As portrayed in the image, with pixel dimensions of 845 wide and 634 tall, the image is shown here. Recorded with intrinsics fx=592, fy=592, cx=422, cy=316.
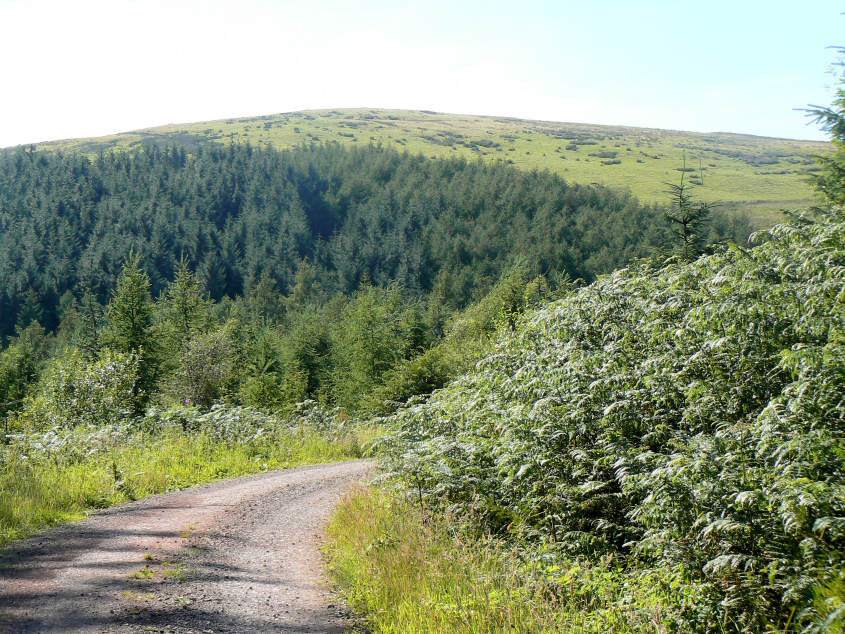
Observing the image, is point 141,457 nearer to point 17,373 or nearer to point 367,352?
point 367,352

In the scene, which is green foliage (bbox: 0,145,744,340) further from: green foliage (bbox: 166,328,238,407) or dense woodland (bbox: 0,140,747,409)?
green foliage (bbox: 166,328,238,407)

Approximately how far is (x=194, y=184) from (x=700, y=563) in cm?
15738

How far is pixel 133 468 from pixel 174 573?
631 cm

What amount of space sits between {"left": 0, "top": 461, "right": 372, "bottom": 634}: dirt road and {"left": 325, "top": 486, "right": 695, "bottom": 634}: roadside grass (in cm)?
Result: 48

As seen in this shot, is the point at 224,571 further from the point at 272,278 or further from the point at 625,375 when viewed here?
the point at 272,278

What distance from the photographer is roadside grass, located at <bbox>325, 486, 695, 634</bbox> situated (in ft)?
15.9

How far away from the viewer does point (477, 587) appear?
17.7 feet

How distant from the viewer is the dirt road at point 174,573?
17.2 feet

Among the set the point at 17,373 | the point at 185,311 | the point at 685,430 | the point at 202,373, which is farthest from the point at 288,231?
the point at 685,430

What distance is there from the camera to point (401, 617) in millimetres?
5387

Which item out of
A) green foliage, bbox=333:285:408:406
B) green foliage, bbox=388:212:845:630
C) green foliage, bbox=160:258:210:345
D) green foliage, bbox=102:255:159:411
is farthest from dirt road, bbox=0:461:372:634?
green foliage, bbox=160:258:210:345

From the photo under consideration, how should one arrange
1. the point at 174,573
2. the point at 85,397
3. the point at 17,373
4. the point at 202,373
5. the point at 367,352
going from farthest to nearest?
the point at 17,373 → the point at 367,352 → the point at 202,373 → the point at 85,397 → the point at 174,573

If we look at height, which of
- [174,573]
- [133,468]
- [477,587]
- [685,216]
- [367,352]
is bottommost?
[367,352]

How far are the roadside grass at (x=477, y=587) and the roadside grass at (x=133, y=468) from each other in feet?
14.7
